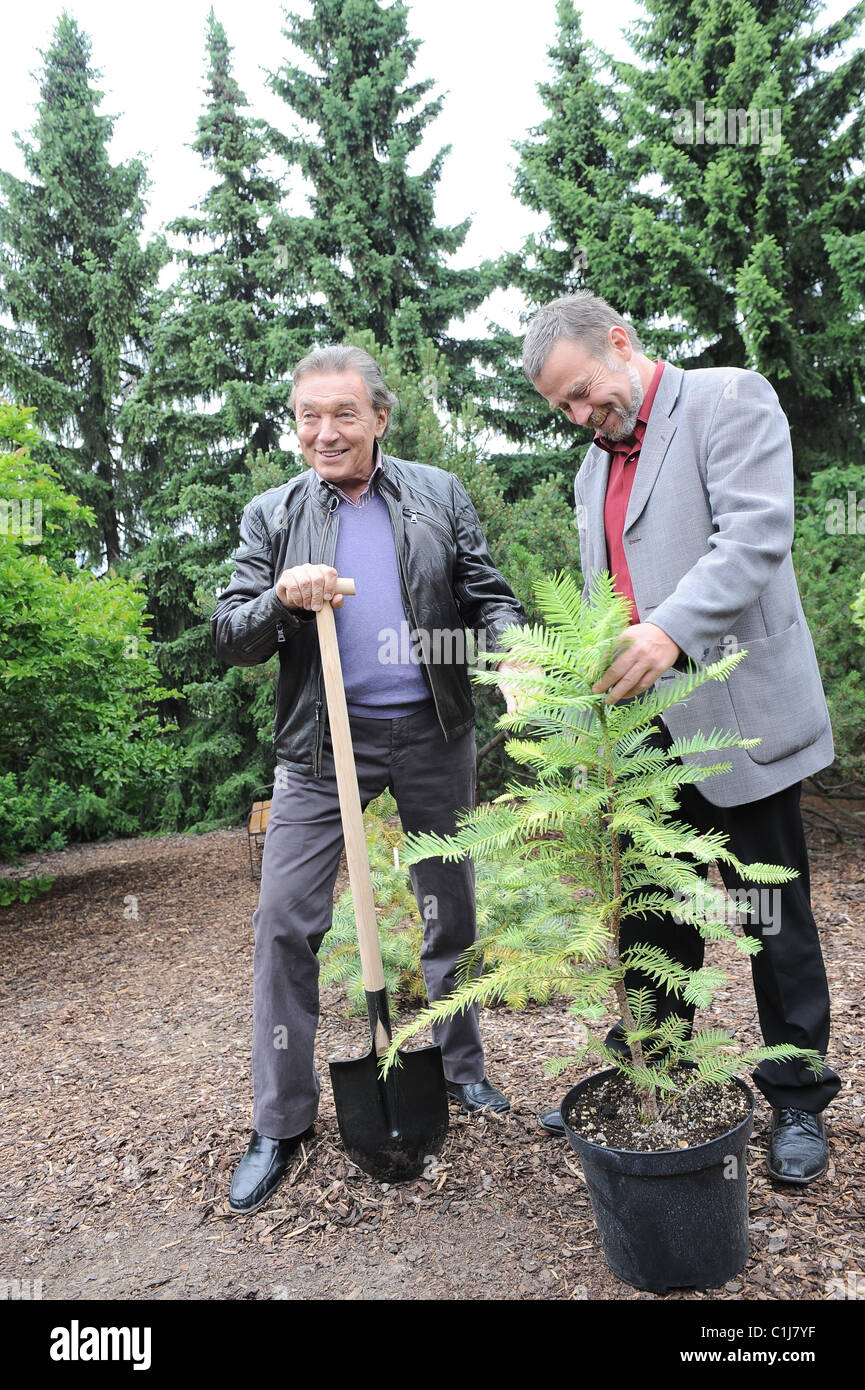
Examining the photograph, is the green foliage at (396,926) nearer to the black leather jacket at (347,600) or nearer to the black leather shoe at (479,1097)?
the black leather shoe at (479,1097)

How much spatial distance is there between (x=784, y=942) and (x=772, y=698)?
64 centimetres

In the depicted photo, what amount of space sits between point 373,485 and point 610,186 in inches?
352

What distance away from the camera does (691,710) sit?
92.3 inches

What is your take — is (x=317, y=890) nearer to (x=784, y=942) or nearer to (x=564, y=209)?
(x=784, y=942)

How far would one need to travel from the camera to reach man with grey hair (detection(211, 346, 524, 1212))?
2576 millimetres

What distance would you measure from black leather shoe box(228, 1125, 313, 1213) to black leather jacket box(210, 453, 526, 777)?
1.09m

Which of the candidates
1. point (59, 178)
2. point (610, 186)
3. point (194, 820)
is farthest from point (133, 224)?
point (194, 820)

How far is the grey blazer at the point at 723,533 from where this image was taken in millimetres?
2211

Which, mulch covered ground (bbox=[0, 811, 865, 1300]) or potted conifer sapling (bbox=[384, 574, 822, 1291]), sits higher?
potted conifer sapling (bbox=[384, 574, 822, 1291])

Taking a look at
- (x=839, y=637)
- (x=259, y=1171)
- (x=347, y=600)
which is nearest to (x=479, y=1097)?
(x=259, y=1171)

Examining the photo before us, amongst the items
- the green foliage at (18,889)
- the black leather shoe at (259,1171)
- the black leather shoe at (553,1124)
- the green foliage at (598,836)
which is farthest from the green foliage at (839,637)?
the green foliage at (18,889)

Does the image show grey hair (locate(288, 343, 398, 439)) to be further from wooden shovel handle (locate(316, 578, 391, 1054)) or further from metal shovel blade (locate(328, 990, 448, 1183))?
metal shovel blade (locate(328, 990, 448, 1183))

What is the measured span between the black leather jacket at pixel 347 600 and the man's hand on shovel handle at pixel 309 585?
0.33ft

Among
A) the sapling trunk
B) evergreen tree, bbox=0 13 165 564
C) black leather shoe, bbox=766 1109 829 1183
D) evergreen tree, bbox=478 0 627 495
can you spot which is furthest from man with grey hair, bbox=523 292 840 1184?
evergreen tree, bbox=0 13 165 564
